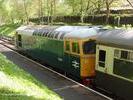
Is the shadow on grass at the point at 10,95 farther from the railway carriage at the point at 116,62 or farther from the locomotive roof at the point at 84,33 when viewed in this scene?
the locomotive roof at the point at 84,33

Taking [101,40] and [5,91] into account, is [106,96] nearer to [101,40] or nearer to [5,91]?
[101,40]

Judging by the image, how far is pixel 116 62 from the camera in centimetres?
1717

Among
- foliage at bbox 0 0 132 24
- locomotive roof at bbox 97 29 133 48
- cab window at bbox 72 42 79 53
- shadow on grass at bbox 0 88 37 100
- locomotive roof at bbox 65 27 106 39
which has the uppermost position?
locomotive roof at bbox 97 29 133 48

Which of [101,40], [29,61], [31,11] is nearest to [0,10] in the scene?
[31,11]

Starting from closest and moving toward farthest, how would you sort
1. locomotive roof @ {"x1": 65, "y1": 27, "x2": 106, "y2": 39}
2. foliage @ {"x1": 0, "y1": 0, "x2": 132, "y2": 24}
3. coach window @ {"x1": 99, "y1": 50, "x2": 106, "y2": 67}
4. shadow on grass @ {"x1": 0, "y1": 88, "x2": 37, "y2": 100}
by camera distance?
shadow on grass @ {"x1": 0, "y1": 88, "x2": 37, "y2": 100} → coach window @ {"x1": 99, "y1": 50, "x2": 106, "y2": 67} → locomotive roof @ {"x1": 65, "y1": 27, "x2": 106, "y2": 39} → foliage @ {"x1": 0, "y1": 0, "x2": 132, "y2": 24}

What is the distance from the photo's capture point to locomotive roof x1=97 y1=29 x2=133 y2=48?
16275 millimetres

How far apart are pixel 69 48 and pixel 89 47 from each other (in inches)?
80.9

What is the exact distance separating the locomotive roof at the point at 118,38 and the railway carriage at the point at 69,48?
2176mm

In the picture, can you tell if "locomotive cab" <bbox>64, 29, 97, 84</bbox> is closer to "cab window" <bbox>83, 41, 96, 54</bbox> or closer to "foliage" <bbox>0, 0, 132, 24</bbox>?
"cab window" <bbox>83, 41, 96, 54</bbox>

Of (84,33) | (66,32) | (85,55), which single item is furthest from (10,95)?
(66,32)

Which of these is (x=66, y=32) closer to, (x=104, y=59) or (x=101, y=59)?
(x=101, y=59)

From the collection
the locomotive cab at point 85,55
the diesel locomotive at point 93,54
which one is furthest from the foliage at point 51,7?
the locomotive cab at point 85,55

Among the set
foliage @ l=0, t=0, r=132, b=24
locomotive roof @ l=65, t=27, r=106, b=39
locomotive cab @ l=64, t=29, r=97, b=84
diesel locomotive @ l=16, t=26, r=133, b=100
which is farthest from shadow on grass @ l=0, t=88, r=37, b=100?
foliage @ l=0, t=0, r=132, b=24

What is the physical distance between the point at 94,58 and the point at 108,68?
3.22 m
